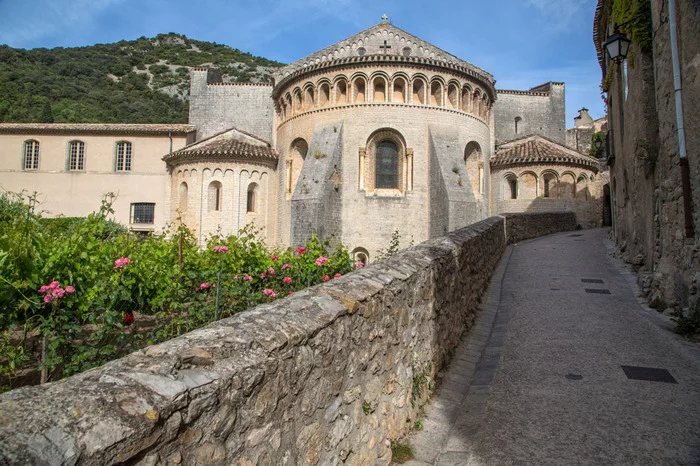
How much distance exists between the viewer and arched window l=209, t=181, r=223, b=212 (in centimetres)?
2184

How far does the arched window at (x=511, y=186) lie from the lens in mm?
24081

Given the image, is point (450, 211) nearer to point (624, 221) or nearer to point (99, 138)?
point (624, 221)

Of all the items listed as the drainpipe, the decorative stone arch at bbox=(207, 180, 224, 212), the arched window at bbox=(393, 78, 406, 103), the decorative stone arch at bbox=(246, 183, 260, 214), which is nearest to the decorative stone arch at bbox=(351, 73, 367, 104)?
the arched window at bbox=(393, 78, 406, 103)

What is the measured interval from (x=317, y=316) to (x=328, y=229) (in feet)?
53.4

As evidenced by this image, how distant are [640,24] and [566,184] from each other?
1515 centimetres

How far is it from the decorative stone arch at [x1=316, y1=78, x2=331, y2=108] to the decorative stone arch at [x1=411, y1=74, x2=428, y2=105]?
3559 mm

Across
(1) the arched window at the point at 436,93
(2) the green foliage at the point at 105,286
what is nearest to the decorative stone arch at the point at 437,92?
(1) the arched window at the point at 436,93

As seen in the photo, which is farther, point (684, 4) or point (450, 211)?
point (450, 211)

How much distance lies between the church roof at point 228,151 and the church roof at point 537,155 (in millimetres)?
11405

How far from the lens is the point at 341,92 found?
791 inches

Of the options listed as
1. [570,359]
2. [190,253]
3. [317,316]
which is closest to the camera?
[317,316]

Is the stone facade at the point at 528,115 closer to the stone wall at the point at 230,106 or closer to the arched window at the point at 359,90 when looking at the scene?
the arched window at the point at 359,90

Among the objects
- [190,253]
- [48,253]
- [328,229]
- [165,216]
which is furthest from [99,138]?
[48,253]

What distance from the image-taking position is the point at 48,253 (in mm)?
4438
